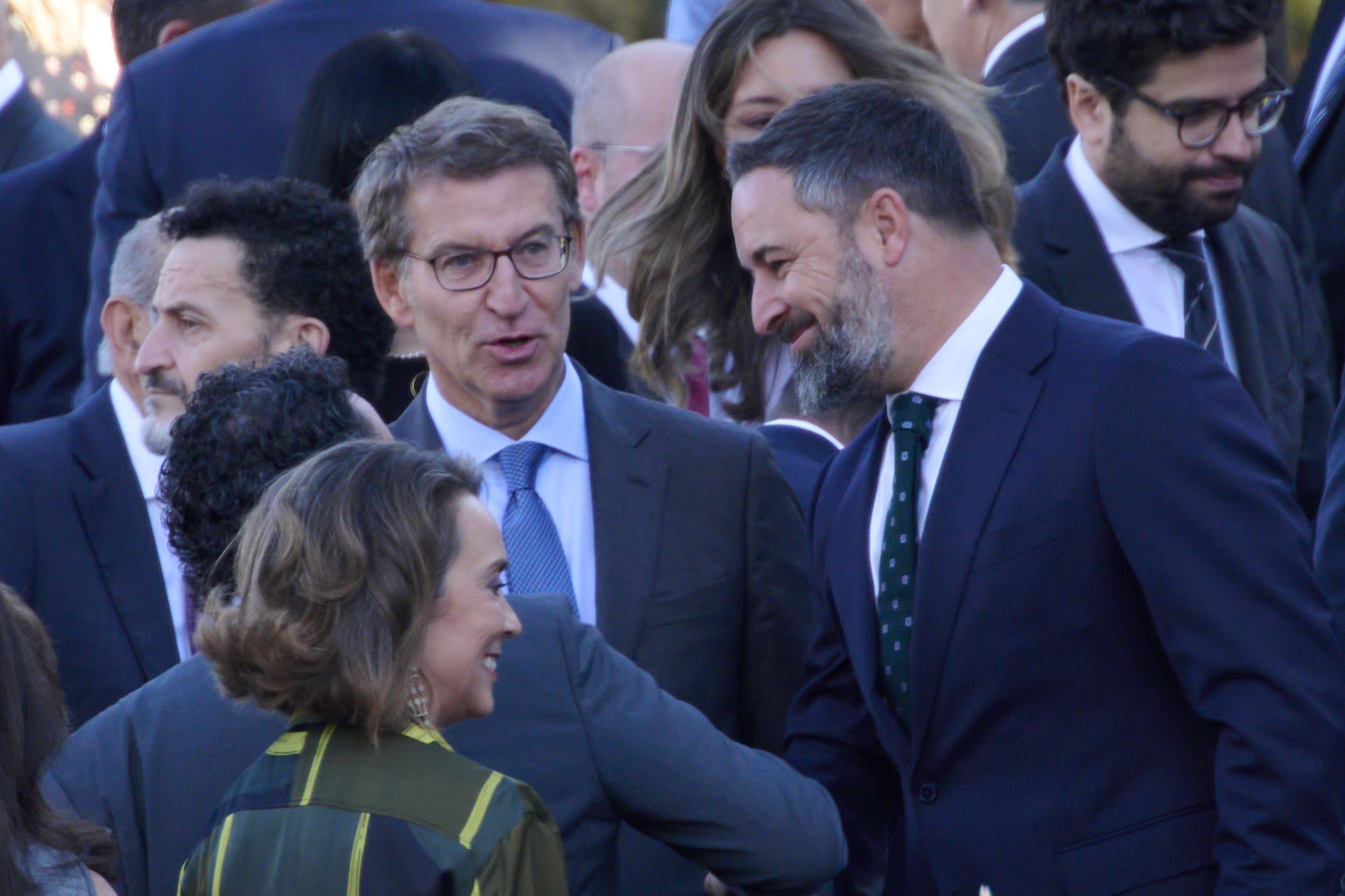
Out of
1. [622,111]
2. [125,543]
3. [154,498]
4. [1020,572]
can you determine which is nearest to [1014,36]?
[622,111]

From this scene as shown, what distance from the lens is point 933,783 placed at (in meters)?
3.06

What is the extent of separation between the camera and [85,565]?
3.64 m

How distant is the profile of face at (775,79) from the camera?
4.58 meters

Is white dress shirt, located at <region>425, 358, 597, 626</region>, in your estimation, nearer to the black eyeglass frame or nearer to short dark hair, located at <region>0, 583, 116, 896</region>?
short dark hair, located at <region>0, 583, 116, 896</region>

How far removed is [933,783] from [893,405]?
67cm

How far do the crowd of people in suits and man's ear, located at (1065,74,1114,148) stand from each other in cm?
1

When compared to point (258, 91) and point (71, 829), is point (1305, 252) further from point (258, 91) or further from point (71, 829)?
point (71, 829)

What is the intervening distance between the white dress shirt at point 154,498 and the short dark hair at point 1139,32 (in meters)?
2.31

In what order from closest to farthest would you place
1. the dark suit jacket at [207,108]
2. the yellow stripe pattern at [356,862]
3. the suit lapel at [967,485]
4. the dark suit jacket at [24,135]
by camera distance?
the yellow stripe pattern at [356,862] → the suit lapel at [967,485] → the dark suit jacket at [207,108] → the dark suit jacket at [24,135]

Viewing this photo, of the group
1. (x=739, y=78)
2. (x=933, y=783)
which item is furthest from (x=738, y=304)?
(x=933, y=783)

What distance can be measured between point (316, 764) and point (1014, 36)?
12.4 ft

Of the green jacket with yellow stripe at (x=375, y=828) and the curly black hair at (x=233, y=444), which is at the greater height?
the curly black hair at (x=233, y=444)

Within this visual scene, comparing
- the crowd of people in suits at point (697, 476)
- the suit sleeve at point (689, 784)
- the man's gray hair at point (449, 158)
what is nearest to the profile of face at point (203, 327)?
the crowd of people in suits at point (697, 476)

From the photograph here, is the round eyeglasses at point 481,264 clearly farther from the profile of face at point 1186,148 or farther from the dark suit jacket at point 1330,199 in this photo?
the dark suit jacket at point 1330,199
